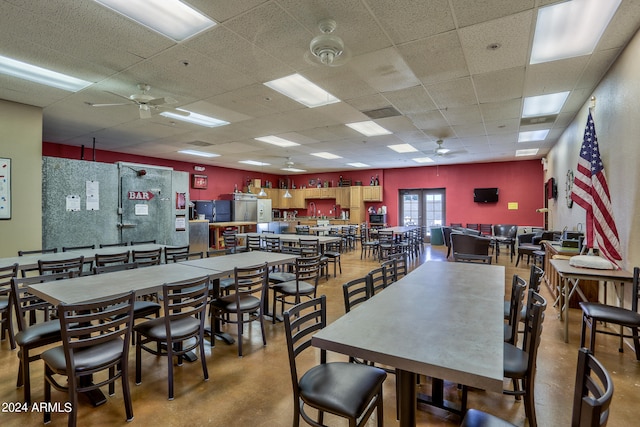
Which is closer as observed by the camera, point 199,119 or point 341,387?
point 341,387

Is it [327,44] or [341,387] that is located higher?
[327,44]

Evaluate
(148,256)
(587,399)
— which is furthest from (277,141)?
(587,399)

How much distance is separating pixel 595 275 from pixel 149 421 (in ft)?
13.7

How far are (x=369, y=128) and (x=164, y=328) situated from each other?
530 centimetres

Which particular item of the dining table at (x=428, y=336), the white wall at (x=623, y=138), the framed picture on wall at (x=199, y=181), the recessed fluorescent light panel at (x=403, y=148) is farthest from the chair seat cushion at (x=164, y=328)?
the framed picture on wall at (x=199, y=181)

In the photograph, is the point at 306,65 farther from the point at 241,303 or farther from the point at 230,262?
the point at 241,303

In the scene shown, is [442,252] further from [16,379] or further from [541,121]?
[16,379]

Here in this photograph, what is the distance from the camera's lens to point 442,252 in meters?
9.88

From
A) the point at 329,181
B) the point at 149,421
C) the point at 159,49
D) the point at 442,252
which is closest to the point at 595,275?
the point at 149,421

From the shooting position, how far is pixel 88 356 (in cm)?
203

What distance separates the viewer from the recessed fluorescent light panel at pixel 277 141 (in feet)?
23.5

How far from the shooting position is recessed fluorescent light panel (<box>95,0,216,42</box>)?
255 centimetres

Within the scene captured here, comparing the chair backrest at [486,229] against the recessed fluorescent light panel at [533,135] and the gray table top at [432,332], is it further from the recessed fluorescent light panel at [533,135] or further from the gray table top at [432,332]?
the gray table top at [432,332]

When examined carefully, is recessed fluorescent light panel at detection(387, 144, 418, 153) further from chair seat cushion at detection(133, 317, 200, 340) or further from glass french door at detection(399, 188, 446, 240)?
chair seat cushion at detection(133, 317, 200, 340)
